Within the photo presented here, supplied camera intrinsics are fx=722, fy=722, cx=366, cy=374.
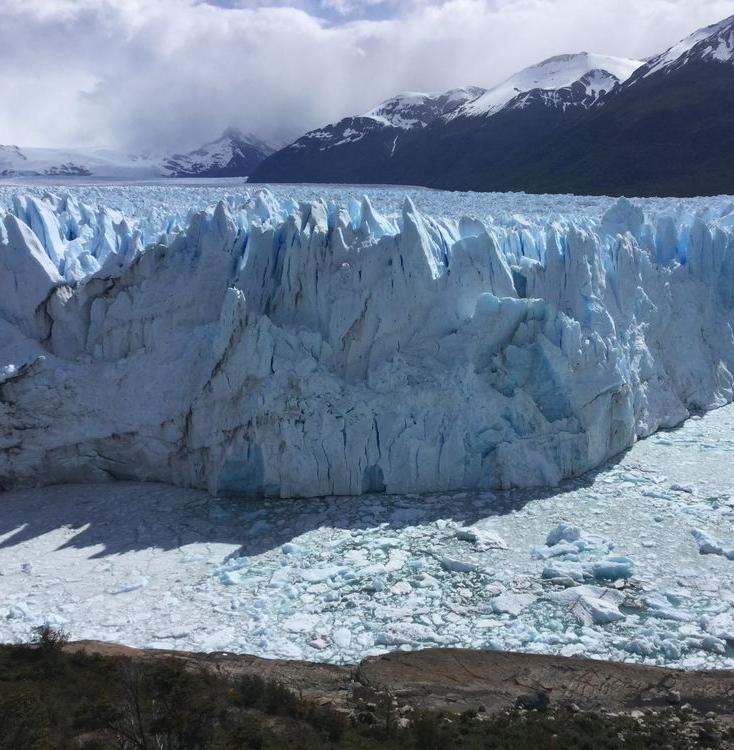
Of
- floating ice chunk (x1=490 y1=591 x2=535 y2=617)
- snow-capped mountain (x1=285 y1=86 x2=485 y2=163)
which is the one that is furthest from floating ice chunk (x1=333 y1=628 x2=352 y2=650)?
snow-capped mountain (x1=285 y1=86 x2=485 y2=163)

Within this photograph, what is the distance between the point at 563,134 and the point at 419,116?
13.8 meters

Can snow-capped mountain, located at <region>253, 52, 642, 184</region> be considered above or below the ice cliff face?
above

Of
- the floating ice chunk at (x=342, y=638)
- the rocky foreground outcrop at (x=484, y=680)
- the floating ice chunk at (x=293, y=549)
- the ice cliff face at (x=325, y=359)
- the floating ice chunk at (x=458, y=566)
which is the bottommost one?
the rocky foreground outcrop at (x=484, y=680)

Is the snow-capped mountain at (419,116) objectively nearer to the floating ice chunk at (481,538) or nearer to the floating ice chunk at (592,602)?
the floating ice chunk at (481,538)

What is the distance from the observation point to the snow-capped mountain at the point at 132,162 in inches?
2606

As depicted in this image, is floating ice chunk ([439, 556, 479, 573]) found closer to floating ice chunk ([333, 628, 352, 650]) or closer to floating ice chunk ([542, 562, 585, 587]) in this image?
floating ice chunk ([542, 562, 585, 587])

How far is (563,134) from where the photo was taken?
179 feet

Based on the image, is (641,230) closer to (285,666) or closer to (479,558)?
(479,558)

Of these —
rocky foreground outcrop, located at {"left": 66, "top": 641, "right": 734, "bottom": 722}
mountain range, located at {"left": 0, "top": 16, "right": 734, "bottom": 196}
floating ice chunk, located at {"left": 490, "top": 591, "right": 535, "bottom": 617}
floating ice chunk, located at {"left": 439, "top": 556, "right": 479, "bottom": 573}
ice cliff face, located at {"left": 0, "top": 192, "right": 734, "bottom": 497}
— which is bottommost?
rocky foreground outcrop, located at {"left": 66, "top": 641, "right": 734, "bottom": 722}

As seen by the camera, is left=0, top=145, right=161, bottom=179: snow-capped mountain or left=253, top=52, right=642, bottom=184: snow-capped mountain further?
left=0, top=145, right=161, bottom=179: snow-capped mountain

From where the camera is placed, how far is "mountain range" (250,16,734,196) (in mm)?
45250

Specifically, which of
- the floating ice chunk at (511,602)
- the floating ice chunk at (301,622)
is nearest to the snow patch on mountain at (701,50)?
the floating ice chunk at (511,602)

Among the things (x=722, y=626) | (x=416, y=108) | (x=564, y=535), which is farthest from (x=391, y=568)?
(x=416, y=108)

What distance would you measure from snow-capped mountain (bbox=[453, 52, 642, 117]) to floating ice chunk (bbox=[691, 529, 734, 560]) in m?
56.7
